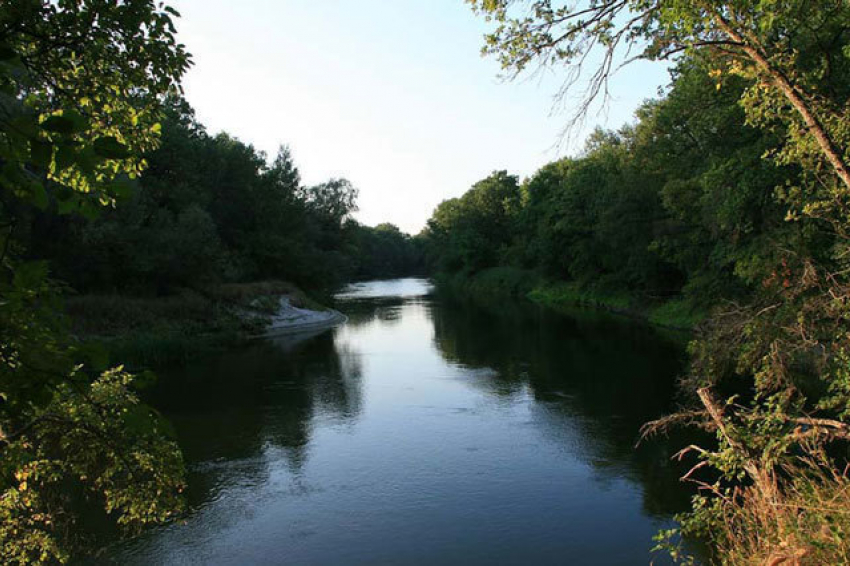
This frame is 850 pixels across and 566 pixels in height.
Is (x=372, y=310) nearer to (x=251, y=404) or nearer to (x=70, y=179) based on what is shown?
(x=251, y=404)

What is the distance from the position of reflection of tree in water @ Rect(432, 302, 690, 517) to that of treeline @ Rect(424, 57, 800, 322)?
4.42 m

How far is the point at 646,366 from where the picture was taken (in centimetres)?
2600

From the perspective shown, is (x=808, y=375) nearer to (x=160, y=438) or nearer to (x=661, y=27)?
(x=661, y=27)

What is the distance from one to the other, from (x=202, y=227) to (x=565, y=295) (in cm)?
3335

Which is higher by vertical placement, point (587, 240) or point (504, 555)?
point (587, 240)

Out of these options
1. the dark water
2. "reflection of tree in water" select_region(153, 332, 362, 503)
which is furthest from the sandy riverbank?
the dark water

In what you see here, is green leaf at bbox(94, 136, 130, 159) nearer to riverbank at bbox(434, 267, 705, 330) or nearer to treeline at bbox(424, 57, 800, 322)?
treeline at bbox(424, 57, 800, 322)

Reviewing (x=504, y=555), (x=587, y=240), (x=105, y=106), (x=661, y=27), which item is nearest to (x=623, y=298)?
(x=587, y=240)

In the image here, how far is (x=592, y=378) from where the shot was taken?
24.3 m

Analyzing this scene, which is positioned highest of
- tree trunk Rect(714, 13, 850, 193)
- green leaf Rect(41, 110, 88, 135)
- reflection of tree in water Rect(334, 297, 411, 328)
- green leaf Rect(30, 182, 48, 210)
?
tree trunk Rect(714, 13, 850, 193)

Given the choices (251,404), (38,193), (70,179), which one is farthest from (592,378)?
(38,193)

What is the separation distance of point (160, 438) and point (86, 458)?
3.16ft

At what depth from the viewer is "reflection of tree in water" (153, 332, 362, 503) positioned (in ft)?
51.5

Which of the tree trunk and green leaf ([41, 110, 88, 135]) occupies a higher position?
the tree trunk
